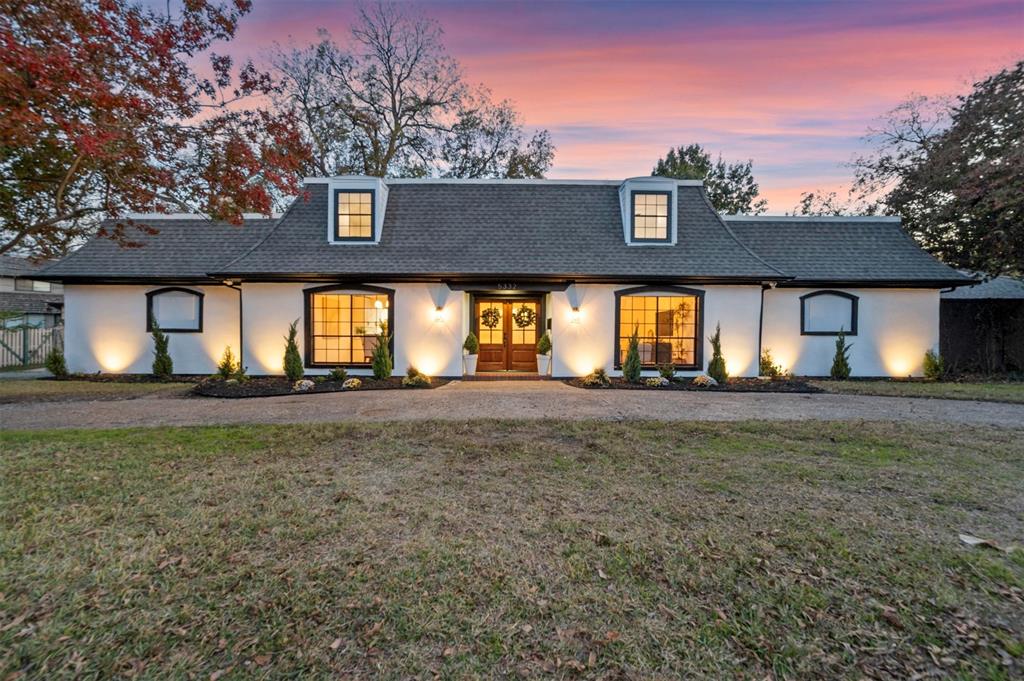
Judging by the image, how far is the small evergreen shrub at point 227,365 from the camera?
11719 millimetres

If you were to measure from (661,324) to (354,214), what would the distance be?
28.1ft

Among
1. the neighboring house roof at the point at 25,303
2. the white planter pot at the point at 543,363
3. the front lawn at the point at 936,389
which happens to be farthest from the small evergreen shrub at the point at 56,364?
the front lawn at the point at 936,389

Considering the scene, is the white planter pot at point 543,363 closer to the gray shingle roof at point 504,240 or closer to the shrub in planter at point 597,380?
the shrub in planter at point 597,380

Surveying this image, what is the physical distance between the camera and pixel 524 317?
42.6ft

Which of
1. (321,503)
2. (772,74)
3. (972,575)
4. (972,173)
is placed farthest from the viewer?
(972,173)

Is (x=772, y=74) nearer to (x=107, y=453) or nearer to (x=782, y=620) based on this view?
(x=782, y=620)

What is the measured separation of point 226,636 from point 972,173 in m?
18.0

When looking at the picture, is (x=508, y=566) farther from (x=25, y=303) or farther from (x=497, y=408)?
(x=25, y=303)

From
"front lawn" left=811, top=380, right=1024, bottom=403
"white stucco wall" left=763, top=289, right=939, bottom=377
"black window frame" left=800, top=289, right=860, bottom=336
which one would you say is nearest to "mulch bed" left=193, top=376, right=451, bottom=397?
"white stucco wall" left=763, top=289, right=939, bottom=377

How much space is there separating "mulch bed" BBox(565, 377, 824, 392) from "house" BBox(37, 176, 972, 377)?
66 cm

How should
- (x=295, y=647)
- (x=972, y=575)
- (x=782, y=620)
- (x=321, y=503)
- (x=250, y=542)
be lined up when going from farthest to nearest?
(x=321, y=503), (x=250, y=542), (x=972, y=575), (x=782, y=620), (x=295, y=647)

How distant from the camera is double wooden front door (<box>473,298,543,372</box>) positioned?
1300cm

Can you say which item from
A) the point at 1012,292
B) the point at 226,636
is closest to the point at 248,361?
the point at 226,636

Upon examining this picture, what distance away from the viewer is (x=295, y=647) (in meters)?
2.20
